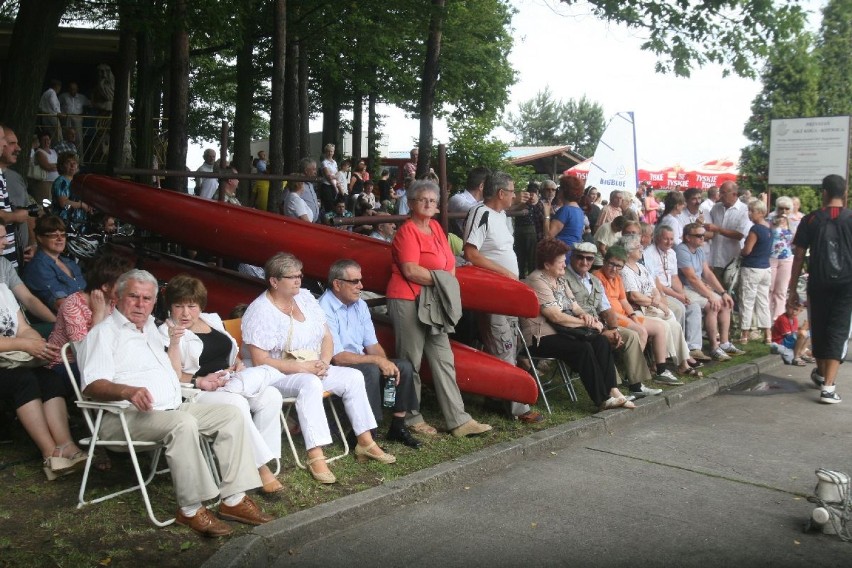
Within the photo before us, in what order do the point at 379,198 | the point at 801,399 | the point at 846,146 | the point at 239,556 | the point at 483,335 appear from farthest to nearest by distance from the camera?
the point at 379,198 → the point at 846,146 → the point at 801,399 → the point at 483,335 → the point at 239,556

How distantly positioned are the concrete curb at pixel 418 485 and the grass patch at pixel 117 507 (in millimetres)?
123

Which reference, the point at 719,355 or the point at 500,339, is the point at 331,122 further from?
the point at 500,339

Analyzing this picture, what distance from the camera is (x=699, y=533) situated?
516cm

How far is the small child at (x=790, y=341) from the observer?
36.2ft

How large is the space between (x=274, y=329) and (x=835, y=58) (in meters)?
20.2

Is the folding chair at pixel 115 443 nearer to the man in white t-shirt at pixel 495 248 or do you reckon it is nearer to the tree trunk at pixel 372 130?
the man in white t-shirt at pixel 495 248

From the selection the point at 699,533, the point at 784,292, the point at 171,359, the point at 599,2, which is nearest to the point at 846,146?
the point at 784,292

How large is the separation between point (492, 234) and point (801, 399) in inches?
149

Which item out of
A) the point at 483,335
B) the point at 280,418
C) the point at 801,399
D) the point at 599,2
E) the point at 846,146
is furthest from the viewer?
the point at 846,146

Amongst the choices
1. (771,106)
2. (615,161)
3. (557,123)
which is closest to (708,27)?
(615,161)

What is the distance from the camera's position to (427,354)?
22.9ft

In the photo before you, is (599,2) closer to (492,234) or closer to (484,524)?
(492,234)

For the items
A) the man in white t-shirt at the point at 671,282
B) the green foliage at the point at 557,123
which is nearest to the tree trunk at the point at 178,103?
the man in white t-shirt at the point at 671,282

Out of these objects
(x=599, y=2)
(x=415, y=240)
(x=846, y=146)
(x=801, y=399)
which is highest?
(x=599, y=2)
